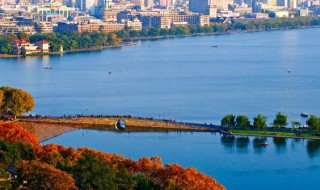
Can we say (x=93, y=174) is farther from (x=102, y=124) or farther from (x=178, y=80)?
(x=178, y=80)

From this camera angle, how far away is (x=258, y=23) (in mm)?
41969

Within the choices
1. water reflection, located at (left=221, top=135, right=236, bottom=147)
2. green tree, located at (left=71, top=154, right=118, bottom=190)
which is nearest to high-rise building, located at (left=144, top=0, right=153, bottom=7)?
Answer: water reflection, located at (left=221, top=135, right=236, bottom=147)

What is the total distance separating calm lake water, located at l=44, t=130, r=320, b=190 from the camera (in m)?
10.8

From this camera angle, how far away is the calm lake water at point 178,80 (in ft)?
51.3

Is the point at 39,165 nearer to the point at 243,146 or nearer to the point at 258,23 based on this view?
the point at 243,146

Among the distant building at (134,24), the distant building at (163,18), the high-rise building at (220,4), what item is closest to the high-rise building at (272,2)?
the high-rise building at (220,4)

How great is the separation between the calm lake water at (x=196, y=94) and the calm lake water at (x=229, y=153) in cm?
1

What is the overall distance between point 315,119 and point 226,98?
3999 millimetres

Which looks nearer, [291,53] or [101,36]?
[291,53]

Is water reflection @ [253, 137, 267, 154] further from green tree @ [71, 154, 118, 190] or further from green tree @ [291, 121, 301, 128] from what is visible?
green tree @ [71, 154, 118, 190]

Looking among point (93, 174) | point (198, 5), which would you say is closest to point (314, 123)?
point (93, 174)

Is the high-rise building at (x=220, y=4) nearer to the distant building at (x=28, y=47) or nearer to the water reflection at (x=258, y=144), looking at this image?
the distant building at (x=28, y=47)

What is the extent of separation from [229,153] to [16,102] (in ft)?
11.9

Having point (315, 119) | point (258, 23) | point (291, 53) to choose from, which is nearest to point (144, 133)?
point (315, 119)
